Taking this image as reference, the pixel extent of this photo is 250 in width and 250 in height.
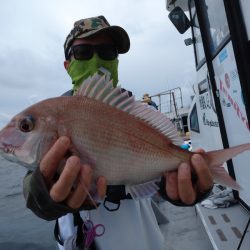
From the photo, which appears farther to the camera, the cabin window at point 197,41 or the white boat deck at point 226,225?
the cabin window at point 197,41

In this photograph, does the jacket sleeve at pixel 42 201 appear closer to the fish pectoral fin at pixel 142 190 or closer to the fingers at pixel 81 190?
the fingers at pixel 81 190

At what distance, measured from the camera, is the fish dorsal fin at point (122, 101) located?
1.55 metres

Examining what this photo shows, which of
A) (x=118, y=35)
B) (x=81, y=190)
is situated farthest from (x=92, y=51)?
(x=81, y=190)

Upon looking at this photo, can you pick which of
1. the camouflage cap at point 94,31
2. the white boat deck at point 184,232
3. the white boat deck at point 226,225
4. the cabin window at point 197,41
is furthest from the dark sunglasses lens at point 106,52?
the cabin window at point 197,41

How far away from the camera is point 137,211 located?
226 centimetres

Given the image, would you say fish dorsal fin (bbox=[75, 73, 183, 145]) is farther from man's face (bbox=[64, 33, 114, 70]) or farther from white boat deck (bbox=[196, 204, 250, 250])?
white boat deck (bbox=[196, 204, 250, 250])

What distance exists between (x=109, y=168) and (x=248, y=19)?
6.73 feet

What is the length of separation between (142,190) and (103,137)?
0.38 m

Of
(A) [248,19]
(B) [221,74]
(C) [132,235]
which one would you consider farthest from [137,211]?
(B) [221,74]

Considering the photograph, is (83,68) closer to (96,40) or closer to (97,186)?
(96,40)

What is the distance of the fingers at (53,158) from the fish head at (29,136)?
39mm

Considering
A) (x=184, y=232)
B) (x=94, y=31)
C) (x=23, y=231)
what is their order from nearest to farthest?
(x=94, y=31)
(x=184, y=232)
(x=23, y=231)

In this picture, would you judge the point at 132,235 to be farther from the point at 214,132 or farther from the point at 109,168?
the point at 214,132

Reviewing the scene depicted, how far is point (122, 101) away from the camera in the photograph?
1.58 metres
